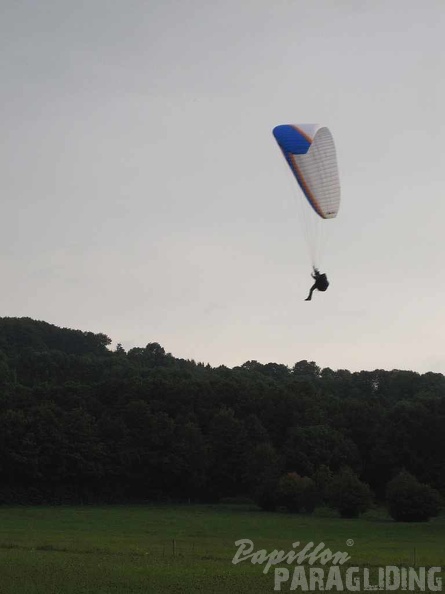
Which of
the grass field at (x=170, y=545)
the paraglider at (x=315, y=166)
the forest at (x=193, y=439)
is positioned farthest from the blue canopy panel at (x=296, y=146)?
the forest at (x=193, y=439)

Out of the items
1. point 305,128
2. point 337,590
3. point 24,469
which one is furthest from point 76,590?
point 24,469

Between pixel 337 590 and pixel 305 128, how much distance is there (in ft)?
53.4

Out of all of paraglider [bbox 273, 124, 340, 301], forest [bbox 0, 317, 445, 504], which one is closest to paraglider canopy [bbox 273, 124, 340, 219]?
paraglider [bbox 273, 124, 340, 301]

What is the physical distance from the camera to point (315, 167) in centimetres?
2941

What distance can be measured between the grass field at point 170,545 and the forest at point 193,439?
296 inches

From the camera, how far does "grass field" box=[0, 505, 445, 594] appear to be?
2239 centimetres

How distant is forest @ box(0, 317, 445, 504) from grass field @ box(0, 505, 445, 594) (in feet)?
24.7

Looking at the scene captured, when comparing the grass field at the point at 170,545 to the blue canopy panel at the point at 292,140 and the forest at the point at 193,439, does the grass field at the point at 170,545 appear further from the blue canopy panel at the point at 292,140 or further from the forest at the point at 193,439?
the blue canopy panel at the point at 292,140

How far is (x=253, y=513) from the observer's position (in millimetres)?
55781

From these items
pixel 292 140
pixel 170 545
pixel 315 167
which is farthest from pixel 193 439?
pixel 292 140

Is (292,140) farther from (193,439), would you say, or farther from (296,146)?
(193,439)

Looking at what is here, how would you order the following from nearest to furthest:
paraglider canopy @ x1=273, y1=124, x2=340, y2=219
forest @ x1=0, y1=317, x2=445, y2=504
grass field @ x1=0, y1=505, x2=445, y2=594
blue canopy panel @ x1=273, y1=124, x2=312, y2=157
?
1. grass field @ x1=0, y1=505, x2=445, y2=594
2. blue canopy panel @ x1=273, y1=124, x2=312, y2=157
3. paraglider canopy @ x1=273, y1=124, x2=340, y2=219
4. forest @ x1=0, y1=317, x2=445, y2=504

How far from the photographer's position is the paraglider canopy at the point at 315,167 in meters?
29.2

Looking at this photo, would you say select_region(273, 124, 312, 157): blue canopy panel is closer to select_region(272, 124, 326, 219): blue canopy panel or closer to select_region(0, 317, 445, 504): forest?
select_region(272, 124, 326, 219): blue canopy panel
